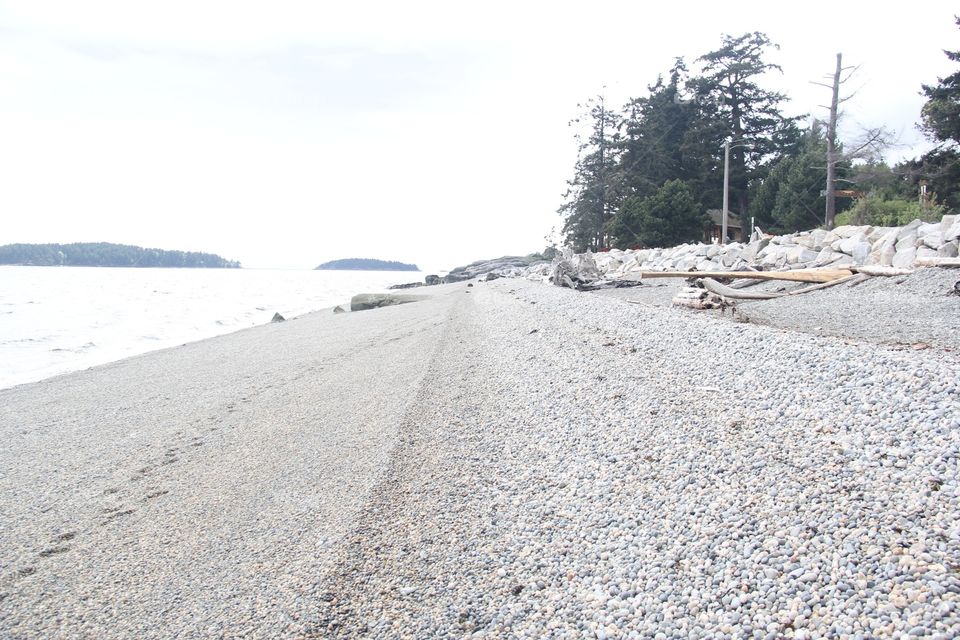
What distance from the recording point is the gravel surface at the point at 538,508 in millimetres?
1962

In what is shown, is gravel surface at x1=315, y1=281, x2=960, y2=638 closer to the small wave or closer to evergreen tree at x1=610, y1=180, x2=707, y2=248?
the small wave

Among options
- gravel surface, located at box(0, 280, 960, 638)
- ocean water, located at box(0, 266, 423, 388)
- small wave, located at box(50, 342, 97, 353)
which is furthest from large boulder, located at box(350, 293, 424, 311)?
gravel surface, located at box(0, 280, 960, 638)

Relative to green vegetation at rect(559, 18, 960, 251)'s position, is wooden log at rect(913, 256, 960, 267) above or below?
below

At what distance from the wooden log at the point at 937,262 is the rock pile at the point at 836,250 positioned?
36 centimetres

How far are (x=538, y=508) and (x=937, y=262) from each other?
10.7 m

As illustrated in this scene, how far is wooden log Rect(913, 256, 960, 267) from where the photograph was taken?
9.49m

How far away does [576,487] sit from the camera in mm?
2910

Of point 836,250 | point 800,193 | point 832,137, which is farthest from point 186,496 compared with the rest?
point 800,193

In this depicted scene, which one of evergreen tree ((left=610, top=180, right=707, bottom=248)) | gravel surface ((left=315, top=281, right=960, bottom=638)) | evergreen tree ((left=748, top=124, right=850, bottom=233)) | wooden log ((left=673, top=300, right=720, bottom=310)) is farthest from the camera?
evergreen tree ((left=610, top=180, right=707, bottom=248))

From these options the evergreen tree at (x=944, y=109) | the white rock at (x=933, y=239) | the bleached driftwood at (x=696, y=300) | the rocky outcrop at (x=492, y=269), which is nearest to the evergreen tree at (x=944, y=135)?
the evergreen tree at (x=944, y=109)

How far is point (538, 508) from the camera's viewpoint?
9.10 ft

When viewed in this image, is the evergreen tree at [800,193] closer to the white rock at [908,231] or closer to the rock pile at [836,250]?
the rock pile at [836,250]

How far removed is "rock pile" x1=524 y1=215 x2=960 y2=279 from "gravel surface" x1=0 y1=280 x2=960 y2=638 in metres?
8.89

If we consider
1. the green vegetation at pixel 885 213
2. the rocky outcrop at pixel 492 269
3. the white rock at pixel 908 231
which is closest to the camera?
→ the white rock at pixel 908 231
